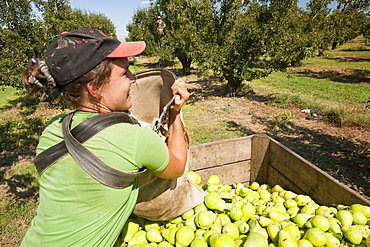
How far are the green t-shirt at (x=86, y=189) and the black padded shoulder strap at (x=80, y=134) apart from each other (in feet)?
0.09

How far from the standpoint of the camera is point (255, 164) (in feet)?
10.2

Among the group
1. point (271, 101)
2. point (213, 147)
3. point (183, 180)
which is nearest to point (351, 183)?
point (213, 147)

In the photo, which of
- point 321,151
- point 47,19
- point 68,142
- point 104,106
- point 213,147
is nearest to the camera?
point 68,142

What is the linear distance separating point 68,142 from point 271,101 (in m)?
9.66

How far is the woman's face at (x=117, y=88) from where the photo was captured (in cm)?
138

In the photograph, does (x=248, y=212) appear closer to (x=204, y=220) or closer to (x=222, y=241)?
(x=204, y=220)

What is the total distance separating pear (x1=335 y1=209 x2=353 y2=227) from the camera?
1827 millimetres

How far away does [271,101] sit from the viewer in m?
9.82

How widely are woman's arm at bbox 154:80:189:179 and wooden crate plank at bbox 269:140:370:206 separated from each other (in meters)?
1.40

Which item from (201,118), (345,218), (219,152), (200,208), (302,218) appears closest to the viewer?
(345,218)

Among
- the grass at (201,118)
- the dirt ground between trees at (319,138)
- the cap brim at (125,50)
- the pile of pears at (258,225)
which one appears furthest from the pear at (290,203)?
the grass at (201,118)

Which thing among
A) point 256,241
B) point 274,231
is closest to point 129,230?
point 256,241

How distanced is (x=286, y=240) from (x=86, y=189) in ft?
4.92

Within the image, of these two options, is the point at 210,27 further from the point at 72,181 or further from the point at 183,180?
the point at 72,181
